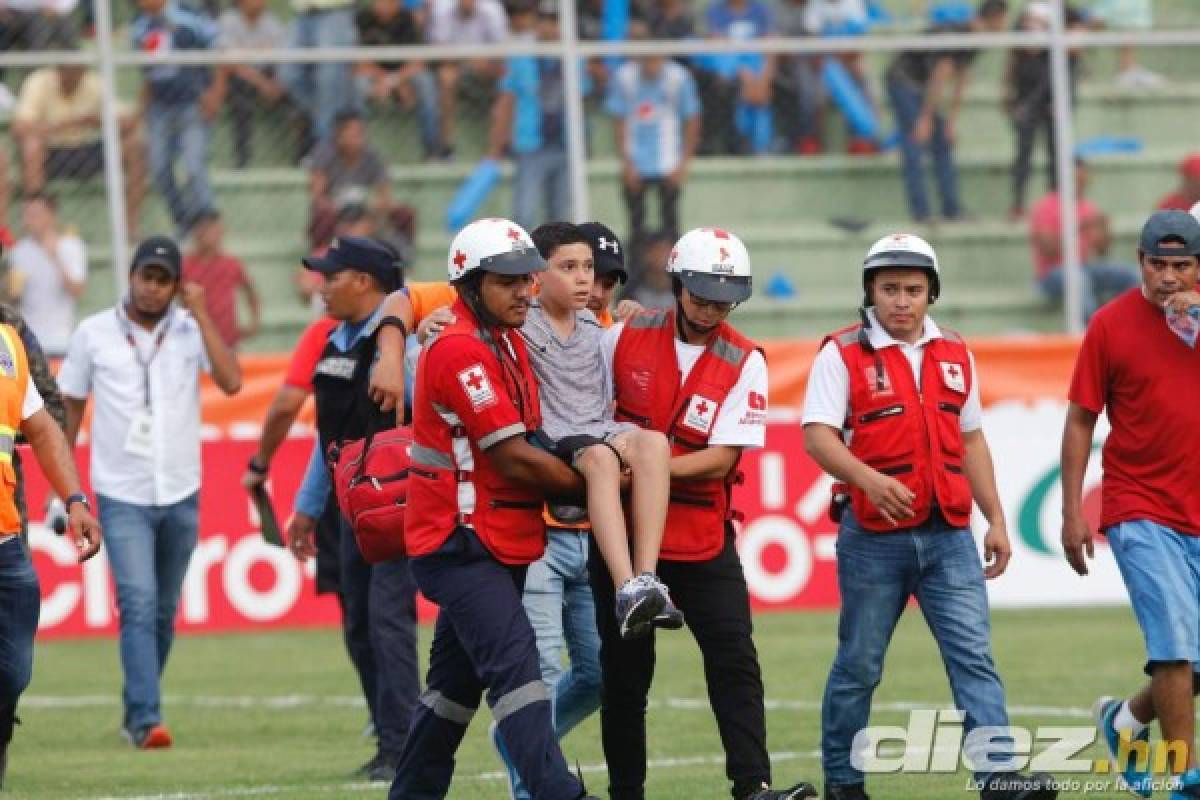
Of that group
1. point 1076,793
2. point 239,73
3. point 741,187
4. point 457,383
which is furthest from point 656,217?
point 457,383

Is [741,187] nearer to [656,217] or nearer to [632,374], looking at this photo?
[656,217]

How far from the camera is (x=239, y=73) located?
1748cm

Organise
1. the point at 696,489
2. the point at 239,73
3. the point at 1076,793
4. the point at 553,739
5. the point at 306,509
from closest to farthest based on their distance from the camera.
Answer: the point at 553,739, the point at 696,489, the point at 1076,793, the point at 306,509, the point at 239,73

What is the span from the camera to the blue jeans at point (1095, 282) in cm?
1838

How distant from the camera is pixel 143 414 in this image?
488 inches

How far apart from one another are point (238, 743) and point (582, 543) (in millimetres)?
3497

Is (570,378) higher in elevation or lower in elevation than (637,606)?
higher

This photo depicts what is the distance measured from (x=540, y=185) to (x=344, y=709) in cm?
578

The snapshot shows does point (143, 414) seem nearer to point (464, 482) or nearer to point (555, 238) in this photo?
point (555, 238)

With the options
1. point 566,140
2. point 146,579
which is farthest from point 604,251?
point 566,140

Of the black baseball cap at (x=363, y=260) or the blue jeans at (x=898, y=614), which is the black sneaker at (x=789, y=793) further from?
the black baseball cap at (x=363, y=260)

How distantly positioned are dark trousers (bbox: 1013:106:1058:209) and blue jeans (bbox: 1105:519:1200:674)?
31.2 ft

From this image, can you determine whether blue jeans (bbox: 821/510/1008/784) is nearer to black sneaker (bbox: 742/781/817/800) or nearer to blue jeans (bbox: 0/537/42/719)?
black sneaker (bbox: 742/781/817/800)

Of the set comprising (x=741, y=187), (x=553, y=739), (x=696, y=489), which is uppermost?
(x=741, y=187)
